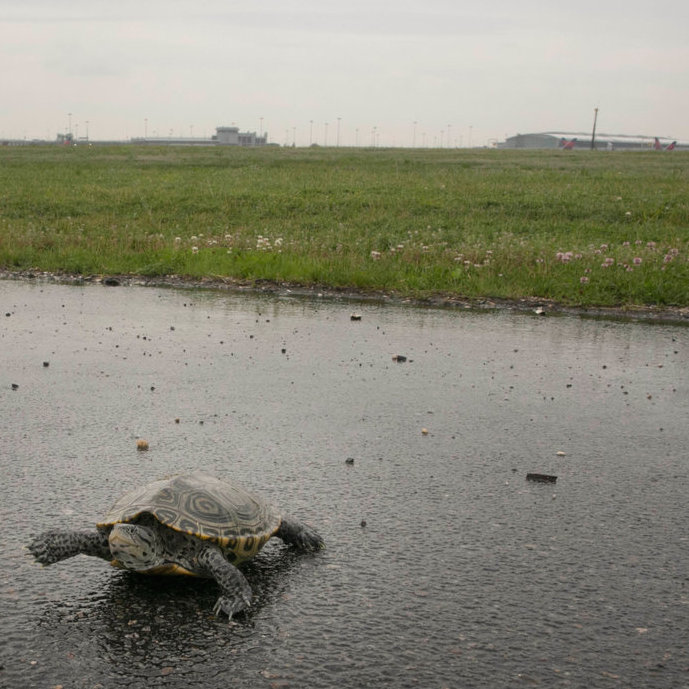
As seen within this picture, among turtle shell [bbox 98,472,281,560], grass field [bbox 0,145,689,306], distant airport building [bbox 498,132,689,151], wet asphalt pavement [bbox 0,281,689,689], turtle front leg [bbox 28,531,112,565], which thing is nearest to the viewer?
wet asphalt pavement [bbox 0,281,689,689]

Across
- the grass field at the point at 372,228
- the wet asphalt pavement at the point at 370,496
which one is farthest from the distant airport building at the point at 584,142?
the wet asphalt pavement at the point at 370,496

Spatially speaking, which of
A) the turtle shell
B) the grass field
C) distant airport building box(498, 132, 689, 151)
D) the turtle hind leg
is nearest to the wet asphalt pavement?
the turtle hind leg

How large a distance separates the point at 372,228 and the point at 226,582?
18333 millimetres

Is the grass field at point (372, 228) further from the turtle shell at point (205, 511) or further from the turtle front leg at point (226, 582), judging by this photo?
the turtle front leg at point (226, 582)

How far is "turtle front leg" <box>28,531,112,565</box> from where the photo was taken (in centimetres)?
412

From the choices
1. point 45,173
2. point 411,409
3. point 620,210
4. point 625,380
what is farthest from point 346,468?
point 45,173

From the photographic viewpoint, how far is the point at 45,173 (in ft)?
120

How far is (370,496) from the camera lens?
534cm

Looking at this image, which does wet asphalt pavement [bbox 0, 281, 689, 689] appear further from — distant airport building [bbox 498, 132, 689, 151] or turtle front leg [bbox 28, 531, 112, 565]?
distant airport building [bbox 498, 132, 689, 151]

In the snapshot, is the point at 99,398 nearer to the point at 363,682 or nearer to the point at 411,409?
the point at 411,409

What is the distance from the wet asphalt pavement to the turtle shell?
219 millimetres

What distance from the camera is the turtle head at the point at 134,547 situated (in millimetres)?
3893

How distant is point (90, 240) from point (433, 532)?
48.9ft

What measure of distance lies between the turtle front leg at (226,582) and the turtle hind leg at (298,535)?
512 mm
